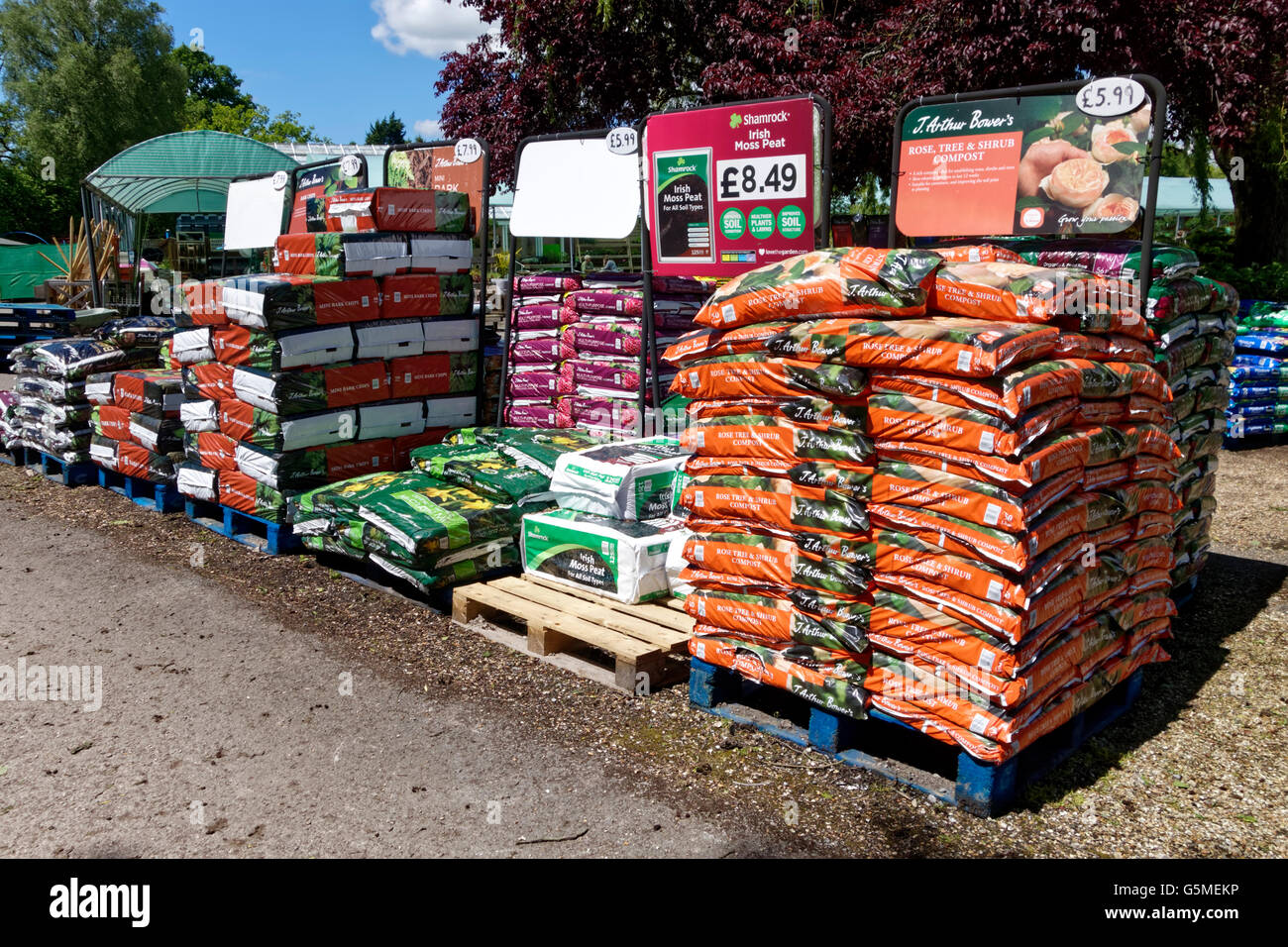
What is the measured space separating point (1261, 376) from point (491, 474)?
8915 mm

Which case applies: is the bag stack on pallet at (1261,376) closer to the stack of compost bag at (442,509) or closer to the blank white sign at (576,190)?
the blank white sign at (576,190)

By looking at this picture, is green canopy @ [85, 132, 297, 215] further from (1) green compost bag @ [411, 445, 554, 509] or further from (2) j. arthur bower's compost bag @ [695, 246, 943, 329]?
(2) j. arthur bower's compost bag @ [695, 246, 943, 329]

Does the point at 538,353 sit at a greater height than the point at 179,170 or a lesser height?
lesser

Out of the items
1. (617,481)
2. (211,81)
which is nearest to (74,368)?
(617,481)

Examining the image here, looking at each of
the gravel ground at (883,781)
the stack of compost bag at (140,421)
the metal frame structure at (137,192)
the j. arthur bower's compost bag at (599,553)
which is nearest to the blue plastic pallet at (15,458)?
the stack of compost bag at (140,421)

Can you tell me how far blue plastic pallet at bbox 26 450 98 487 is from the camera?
1013 cm

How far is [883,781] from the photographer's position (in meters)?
4.38

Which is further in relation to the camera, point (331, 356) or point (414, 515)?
point (331, 356)

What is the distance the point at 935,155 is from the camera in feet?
20.5

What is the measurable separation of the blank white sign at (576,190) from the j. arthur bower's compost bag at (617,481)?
82.0 inches

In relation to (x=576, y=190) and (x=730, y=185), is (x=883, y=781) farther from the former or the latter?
(x=576, y=190)

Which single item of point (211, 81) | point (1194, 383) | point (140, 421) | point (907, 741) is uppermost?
point (211, 81)
